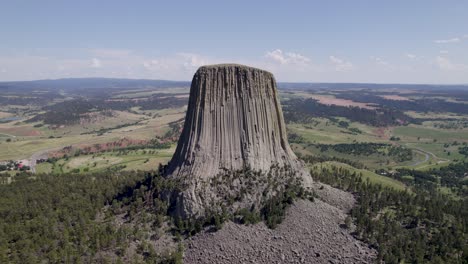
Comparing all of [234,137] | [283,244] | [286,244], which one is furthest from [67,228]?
[286,244]

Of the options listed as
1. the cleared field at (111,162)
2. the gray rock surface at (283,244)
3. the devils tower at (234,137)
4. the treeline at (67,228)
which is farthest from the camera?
the cleared field at (111,162)

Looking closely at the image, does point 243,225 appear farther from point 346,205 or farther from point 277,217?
point 346,205

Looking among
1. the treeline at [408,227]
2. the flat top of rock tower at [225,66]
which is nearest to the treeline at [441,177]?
the treeline at [408,227]

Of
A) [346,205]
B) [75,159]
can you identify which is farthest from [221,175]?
[75,159]

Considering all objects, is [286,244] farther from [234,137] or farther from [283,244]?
[234,137]

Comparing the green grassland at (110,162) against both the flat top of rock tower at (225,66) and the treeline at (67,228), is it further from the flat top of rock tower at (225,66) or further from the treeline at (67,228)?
the flat top of rock tower at (225,66)

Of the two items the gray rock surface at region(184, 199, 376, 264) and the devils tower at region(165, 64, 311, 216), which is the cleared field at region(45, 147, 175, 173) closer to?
the devils tower at region(165, 64, 311, 216)
